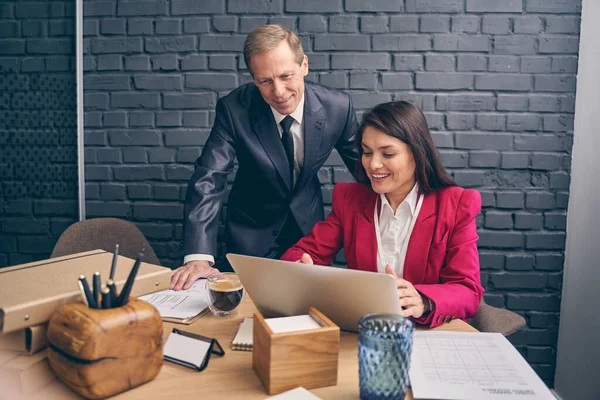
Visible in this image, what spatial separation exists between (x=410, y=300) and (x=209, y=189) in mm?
968

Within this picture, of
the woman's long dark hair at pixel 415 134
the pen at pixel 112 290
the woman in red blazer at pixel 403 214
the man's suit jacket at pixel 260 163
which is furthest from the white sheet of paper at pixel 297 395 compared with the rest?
the man's suit jacket at pixel 260 163

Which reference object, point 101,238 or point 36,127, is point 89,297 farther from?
point 36,127

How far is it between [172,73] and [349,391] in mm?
1852

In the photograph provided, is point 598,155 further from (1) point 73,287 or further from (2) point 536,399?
(1) point 73,287

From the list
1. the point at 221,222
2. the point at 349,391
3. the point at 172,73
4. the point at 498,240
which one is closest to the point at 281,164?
the point at 221,222

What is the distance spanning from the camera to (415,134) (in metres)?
1.49

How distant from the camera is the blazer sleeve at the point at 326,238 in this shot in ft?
5.37

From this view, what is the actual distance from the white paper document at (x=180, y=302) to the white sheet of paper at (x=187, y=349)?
0.55ft

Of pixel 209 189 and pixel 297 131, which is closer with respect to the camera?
pixel 209 189

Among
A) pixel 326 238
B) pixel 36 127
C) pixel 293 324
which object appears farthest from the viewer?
pixel 36 127

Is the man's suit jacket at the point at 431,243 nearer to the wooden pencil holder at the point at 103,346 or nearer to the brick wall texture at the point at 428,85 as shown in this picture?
the wooden pencil holder at the point at 103,346

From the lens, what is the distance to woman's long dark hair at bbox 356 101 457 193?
4.86ft

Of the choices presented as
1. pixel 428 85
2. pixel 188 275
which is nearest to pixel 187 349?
pixel 188 275

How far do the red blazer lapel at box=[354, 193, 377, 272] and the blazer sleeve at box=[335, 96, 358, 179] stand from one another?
1.72 feet
